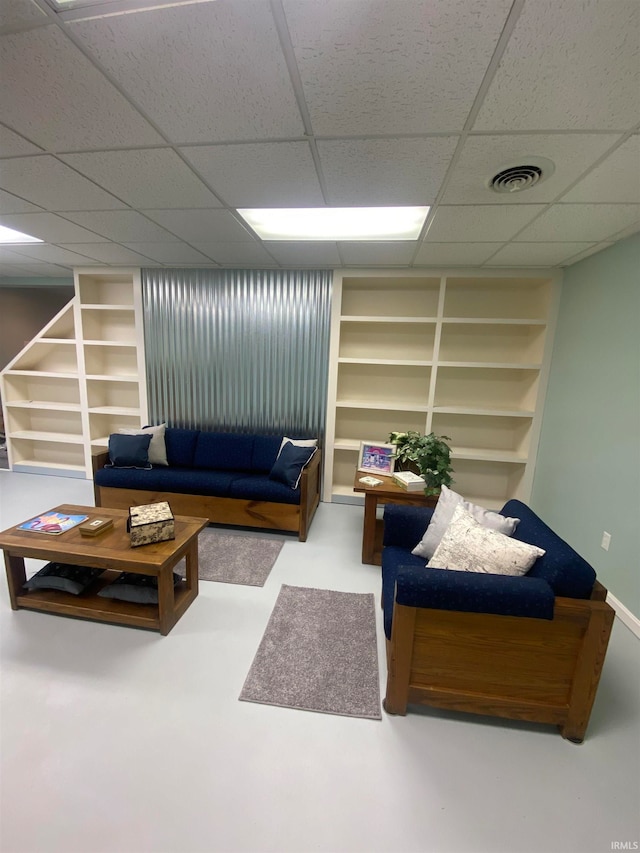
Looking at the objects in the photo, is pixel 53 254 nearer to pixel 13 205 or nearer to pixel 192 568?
pixel 13 205

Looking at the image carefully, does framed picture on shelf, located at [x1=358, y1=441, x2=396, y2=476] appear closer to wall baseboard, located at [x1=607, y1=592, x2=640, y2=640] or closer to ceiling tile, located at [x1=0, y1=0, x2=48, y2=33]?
wall baseboard, located at [x1=607, y1=592, x2=640, y2=640]

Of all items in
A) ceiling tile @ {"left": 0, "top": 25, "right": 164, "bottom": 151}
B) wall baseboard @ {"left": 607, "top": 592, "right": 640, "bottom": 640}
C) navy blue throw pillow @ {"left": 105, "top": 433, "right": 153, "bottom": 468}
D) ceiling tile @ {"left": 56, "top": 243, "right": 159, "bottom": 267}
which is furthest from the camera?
navy blue throw pillow @ {"left": 105, "top": 433, "right": 153, "bottom": 468}

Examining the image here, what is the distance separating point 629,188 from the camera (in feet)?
5.46

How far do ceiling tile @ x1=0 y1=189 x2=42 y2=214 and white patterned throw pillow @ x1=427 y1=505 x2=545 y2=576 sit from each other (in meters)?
3.21

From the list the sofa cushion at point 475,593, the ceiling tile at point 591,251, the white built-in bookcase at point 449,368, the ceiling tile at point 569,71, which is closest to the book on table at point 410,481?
the white built-in bookcase at point 449,368

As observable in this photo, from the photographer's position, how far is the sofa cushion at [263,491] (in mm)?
2830

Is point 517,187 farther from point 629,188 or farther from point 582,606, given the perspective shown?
point 582,606

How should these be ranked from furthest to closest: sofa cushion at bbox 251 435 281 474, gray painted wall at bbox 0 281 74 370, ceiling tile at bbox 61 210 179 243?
gray painted wall at bbox 0 281 74 370 → sofa cushion at bbox 251 435 281 474 → ceiling tile at bbox 61 210 179 243

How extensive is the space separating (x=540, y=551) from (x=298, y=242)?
2579 mm

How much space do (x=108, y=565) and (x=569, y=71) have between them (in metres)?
2.74

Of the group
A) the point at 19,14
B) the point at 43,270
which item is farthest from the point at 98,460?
the point at 19,14

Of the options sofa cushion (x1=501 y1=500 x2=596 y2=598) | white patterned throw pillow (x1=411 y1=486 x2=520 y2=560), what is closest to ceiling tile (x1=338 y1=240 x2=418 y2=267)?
white patterned throw pillow (x1=411 y1=486 x2=520 y2=560)

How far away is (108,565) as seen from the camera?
175 cm

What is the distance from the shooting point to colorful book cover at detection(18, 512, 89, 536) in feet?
6.51
